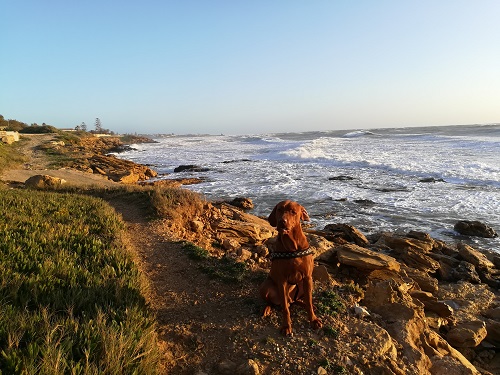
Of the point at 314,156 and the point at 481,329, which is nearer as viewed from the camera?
the point at 481,329

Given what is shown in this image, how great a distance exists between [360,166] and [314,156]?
A: 8548 mm

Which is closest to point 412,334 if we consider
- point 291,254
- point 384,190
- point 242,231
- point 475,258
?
point 291,254

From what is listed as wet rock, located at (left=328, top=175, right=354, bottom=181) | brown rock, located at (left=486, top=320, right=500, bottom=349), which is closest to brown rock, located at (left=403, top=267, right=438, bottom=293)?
brown rock, located at (left=486, top=320, right=500, bottom=349)

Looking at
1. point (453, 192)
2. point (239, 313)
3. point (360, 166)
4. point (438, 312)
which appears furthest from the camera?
point (360, 166)

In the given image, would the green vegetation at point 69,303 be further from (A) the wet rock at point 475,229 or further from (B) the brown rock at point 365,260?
(A) the wet rock at point 475,229

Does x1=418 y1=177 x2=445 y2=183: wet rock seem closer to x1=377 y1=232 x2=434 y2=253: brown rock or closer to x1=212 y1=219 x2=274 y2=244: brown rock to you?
x1=377 y1=232 x2=434 y2=253: brown rock

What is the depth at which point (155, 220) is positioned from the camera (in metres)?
8.25

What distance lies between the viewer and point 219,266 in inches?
225

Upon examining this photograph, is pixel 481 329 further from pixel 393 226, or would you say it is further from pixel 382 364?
pixel 393 226

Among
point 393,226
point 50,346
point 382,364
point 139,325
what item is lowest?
point 393,226

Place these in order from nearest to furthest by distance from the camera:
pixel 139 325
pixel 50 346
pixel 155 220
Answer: pixel 50 346
pixel 139 325
pixel 155 220

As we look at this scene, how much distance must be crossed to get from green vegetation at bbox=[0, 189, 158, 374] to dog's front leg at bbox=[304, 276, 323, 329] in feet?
5.49

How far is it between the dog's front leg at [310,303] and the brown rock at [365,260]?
3.01 metres

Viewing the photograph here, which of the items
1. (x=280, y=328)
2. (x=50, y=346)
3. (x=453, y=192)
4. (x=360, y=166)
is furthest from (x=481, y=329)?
(x=360, y=166)
